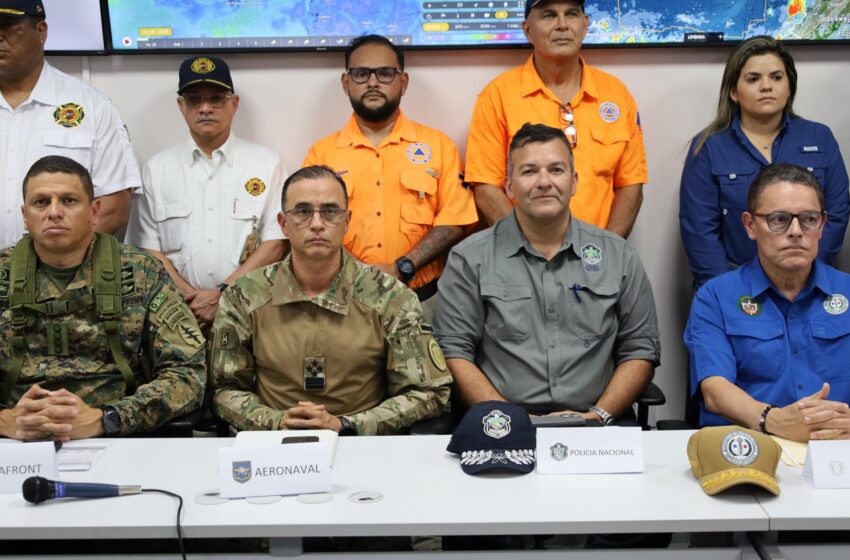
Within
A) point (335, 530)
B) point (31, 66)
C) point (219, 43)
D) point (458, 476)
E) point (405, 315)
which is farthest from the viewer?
point (219, 43)

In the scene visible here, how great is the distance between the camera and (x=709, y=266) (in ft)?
10.7

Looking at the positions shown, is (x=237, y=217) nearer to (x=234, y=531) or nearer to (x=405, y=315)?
(x=405, y=315)

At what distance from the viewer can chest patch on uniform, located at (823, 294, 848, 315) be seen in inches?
95.8

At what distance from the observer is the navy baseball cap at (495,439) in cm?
192

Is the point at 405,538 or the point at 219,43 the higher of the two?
the point at 219,43

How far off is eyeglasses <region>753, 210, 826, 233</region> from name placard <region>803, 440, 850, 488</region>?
0.79m

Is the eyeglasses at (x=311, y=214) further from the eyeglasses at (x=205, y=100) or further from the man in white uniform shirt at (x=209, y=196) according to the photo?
the eyeglasses at (x=205, y=100)

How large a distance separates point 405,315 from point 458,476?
772 millimetres

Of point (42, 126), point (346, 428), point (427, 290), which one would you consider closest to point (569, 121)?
point (427, 290)

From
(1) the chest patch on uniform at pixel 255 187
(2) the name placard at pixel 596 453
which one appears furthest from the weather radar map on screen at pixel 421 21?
(2) the name placard at pixel 596 453

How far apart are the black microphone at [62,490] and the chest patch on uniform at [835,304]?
1891 mm

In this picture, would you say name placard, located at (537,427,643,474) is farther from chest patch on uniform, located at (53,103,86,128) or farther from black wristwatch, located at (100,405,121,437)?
chest patch on uniform, located at (53,103,86,128)

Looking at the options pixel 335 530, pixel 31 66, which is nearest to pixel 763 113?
pixel 335 530

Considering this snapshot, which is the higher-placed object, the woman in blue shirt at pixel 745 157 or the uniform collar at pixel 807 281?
the woman in blue shirt at pixel 745 157
